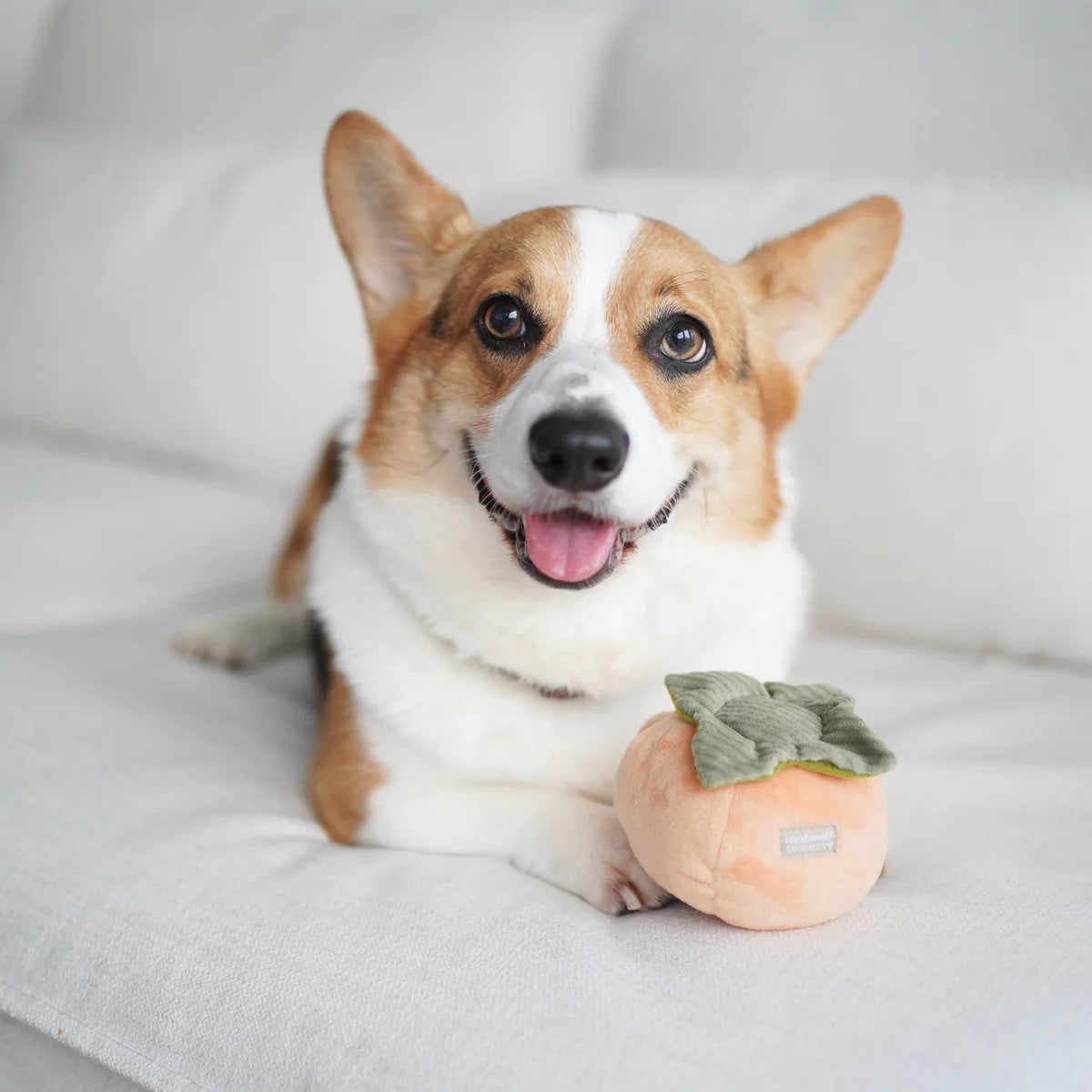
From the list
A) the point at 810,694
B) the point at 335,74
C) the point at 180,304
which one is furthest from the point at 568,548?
the point at 335,74

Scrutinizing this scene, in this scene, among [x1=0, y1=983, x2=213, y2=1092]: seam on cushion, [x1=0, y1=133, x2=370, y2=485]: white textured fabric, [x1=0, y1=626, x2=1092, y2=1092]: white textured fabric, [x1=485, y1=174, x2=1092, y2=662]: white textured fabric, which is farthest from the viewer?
[x1=0, y1=133, x2=370, y2=485]: white textured fabric

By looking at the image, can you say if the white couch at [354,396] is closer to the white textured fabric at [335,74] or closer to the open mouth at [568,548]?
the white textured fabric at [335,74]

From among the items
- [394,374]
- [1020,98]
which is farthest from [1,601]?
[1020,98]

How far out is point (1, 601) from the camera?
2.03 m

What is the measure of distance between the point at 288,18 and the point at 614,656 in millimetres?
2382

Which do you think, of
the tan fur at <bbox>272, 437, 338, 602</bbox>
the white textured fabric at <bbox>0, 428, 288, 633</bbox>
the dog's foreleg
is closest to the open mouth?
the dog's foreleg

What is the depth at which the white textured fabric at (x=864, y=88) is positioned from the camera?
1.93 m

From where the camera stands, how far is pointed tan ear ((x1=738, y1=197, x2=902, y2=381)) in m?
1.48

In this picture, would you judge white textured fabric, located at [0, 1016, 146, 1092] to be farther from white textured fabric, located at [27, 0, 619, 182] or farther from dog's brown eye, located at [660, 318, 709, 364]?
white textured fabric, located at [27, 0, 619, 182]

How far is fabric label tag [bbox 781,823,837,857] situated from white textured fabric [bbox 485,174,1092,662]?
92 centimetres

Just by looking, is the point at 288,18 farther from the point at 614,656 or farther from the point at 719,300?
the point at 614,656

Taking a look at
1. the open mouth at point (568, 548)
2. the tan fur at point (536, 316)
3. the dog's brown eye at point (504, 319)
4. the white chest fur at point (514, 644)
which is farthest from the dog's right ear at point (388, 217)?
the open mouth at point (568, 548)

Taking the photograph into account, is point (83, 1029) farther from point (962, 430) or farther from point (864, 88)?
point (864, 88)

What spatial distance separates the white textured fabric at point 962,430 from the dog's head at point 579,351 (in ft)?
0.86
